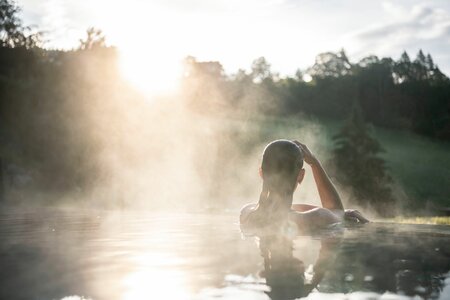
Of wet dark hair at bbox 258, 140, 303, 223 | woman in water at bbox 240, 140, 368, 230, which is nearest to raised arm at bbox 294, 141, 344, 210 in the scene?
woman in water at bbox 240, 140, 368, 230

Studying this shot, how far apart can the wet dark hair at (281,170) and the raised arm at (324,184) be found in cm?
65

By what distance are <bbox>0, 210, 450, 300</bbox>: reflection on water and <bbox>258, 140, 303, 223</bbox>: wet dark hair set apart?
1.46 ft

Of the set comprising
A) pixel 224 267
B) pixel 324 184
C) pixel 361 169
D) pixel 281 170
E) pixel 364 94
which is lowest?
pixel 224 267

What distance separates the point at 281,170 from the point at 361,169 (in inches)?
1284

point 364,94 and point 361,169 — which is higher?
point 364,94

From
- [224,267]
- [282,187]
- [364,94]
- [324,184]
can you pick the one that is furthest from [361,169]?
[364,94]

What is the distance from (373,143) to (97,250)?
3518 centimetres

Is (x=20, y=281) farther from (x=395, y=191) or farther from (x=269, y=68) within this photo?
(x=269, y=68)

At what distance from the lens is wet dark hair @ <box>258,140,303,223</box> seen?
4.69 m

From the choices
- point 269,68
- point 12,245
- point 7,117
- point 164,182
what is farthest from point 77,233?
point 269,68

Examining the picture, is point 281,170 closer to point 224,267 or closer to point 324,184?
point 324,184

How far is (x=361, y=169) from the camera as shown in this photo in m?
35.7

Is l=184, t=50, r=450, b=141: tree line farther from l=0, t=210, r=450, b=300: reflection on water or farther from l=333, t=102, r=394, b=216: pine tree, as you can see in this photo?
l=0, t=210, r=450, b=300: reflection on water

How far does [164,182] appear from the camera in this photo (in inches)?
1071
